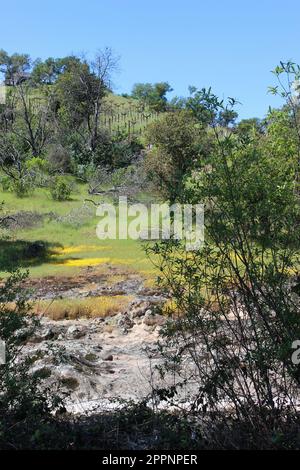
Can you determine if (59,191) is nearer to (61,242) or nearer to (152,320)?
(61,242)

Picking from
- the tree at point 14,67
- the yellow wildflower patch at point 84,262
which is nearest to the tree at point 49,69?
the tree at point 14,67

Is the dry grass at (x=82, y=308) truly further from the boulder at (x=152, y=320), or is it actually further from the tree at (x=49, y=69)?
the tree at (x=49, y=69)

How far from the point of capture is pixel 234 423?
4.93 metres

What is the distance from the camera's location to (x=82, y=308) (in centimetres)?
1833

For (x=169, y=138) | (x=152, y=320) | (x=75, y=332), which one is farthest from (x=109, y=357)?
(x=169, y=138)

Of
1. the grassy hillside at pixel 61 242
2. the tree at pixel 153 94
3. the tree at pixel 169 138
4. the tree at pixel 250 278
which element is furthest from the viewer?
the tree at pixel 153 94

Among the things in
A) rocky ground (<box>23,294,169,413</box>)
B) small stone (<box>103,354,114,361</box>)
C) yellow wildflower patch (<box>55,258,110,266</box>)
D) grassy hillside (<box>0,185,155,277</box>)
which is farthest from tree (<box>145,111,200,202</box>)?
small stone (<box>103,354,114,361</box>)

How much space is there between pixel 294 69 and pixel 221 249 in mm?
1661

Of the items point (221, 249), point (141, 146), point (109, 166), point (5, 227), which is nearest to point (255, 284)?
point (221, 249)

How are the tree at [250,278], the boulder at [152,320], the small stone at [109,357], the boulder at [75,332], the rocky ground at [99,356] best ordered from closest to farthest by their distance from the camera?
the tree at [250,278] < the rocky ground at [99,356] < the small stone at [109,357] < the boulder at [75,332] < the boulder at [152,320]

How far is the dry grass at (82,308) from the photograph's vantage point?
702 inches

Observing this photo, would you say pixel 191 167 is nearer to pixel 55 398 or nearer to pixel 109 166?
pixel 55 398

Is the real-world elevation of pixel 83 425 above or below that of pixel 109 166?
below
